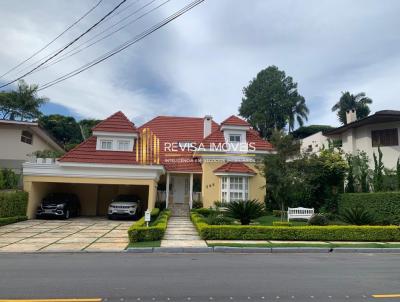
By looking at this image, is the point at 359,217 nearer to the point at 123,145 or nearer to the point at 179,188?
the point at 179,188

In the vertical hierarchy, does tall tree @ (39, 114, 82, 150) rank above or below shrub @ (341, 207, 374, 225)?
above

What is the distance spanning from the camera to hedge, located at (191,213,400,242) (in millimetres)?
14133

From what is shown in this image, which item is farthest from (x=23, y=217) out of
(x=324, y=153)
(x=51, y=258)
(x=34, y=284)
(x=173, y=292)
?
(x=324, y=153)

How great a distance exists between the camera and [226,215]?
57.5 ft

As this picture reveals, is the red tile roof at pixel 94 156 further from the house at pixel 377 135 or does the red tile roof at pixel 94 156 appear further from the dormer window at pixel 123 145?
the house at pixel 377 135

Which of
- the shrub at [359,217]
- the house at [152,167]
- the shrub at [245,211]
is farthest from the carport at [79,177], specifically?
the shrub at [359,217]

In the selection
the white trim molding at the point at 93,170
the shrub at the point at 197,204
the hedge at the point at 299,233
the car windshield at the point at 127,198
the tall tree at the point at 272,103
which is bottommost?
the hedge at the point at 299,233

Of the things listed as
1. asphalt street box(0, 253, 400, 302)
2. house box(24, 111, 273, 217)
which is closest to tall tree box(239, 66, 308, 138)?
house box(24, 111, 273, 217)

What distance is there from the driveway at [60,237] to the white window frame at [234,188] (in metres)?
8.09

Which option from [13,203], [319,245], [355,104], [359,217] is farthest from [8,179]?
[355,104]

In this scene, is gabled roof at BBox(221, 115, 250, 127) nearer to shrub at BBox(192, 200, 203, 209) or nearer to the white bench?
shrub at BBox(192, 200, 203, 209)

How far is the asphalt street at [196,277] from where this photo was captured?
6.07 m

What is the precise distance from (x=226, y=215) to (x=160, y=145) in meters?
12.1

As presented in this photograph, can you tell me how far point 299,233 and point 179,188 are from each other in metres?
13.9
